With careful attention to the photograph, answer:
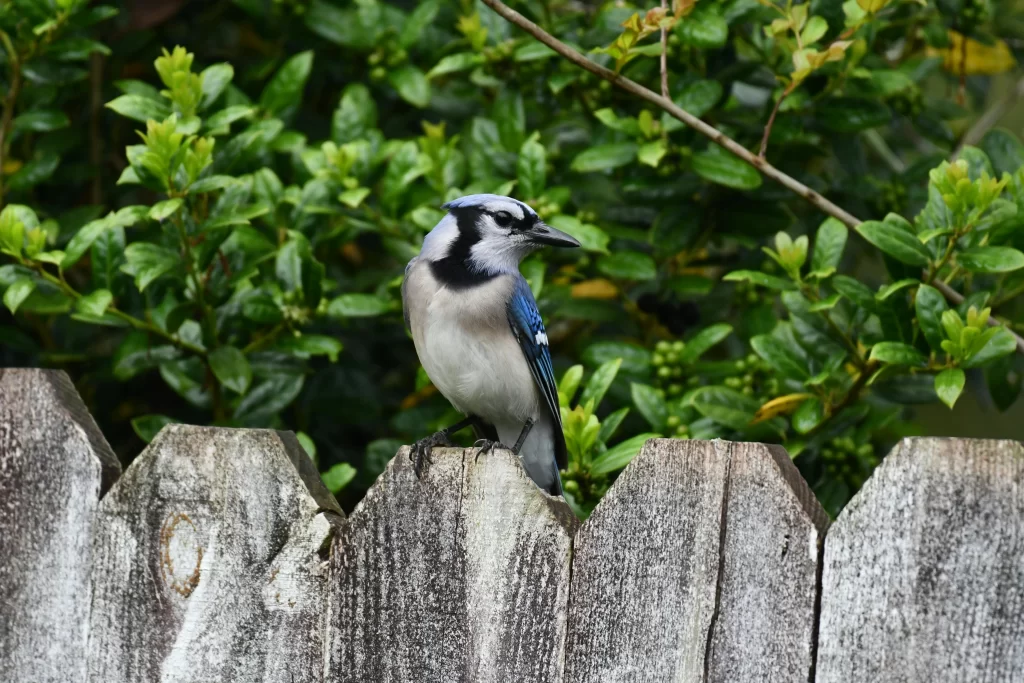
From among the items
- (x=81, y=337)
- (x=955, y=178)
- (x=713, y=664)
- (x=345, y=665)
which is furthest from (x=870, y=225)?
(x=81, y=337)

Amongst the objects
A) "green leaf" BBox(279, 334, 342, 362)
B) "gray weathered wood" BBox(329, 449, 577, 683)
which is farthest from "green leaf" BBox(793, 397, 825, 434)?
"green leaf" BBox(279, 334, 342, 362)

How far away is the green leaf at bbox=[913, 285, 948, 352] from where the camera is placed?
2.13 metres

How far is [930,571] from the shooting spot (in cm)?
156

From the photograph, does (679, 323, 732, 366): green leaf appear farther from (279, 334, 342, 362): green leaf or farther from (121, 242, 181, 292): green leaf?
(121, 242, 181, 292): green leaf

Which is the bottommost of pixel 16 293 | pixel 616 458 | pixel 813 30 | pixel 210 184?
pixel 616 458

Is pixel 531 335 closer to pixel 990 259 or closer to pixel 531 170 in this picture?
pixel 531 170

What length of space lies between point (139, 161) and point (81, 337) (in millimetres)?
957

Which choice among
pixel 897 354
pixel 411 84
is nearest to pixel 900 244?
pixel 897 354

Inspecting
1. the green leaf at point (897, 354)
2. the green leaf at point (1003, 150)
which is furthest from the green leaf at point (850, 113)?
the green leaf at point (897, 354)

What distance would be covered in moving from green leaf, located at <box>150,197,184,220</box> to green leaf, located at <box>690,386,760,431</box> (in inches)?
48.5

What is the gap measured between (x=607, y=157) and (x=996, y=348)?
121 cm

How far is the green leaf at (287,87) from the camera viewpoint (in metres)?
3.28

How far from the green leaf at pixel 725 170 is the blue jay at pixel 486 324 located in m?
0.47

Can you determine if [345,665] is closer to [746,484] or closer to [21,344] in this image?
[746,484]
